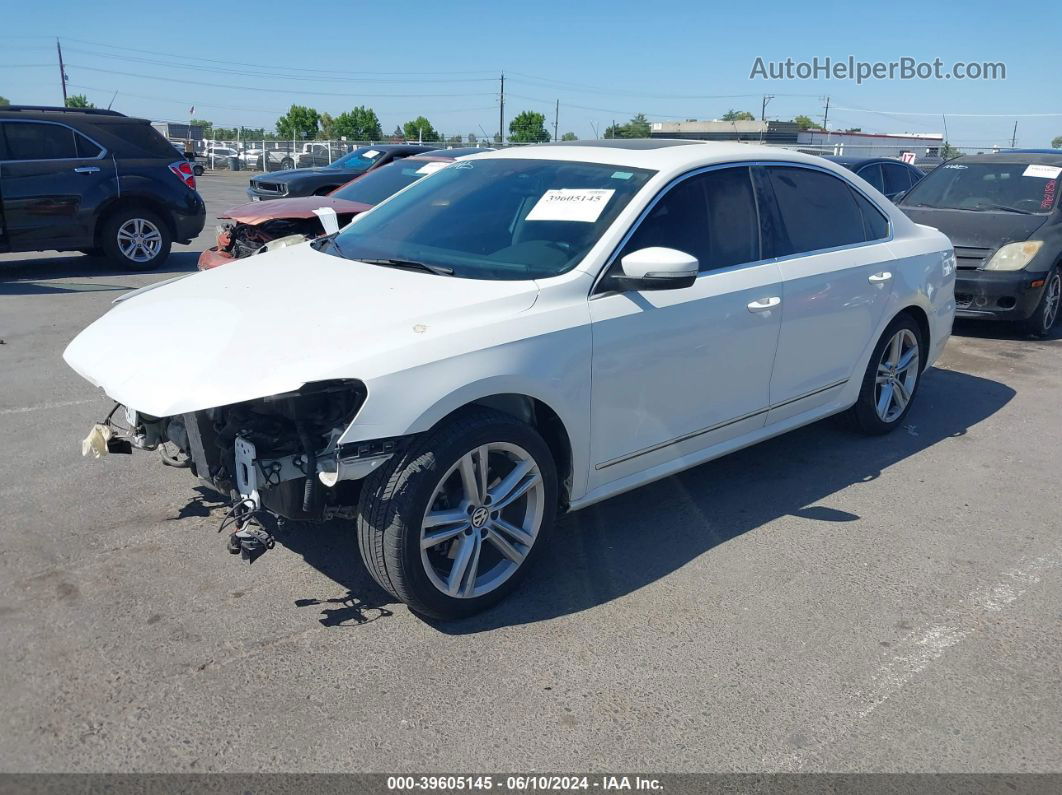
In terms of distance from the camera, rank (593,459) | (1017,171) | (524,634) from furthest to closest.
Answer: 1. (1017,171)
2. (593,459)
3. (524,634)


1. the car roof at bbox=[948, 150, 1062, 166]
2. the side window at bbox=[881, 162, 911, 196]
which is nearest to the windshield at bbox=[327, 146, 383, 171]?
the side window at bbox=[881, 162, 911, 196]

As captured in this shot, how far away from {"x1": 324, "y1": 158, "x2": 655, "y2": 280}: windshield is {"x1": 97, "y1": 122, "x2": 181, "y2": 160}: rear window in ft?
24.2

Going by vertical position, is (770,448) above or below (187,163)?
below

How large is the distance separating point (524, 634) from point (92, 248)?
31.0ft

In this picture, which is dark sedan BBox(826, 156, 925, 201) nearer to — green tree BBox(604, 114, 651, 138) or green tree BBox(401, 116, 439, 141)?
green tree BBox(604, 114, 651, 138)

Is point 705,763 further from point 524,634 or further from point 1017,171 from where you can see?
point 1017,171

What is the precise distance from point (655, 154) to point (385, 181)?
5698 millimetres

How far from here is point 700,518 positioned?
4441 millimetres

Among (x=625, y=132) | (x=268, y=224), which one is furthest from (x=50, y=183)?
(x=625, y=132)

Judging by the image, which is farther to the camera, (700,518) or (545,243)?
(700,518)

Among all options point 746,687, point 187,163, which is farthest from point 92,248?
point 746,687

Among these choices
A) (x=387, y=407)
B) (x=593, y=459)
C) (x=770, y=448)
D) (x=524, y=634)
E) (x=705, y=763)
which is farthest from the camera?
(x=770, y=448)

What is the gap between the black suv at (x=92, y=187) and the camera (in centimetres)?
992

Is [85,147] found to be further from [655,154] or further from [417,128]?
[417,128]
